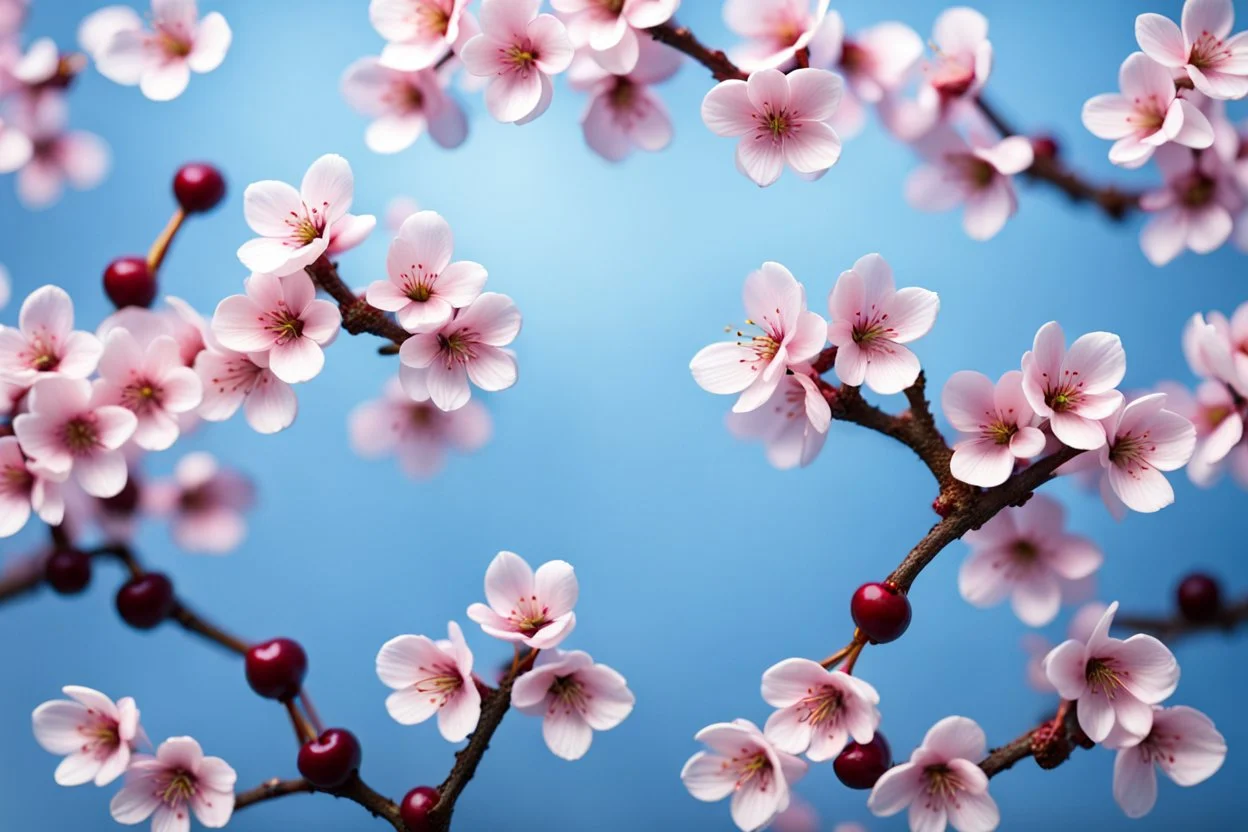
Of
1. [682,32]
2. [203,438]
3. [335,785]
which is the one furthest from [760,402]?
[203,438]

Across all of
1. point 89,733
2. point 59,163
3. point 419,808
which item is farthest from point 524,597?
point 59,163

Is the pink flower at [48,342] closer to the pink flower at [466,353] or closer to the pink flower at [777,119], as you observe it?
the pink flower at [466,353]

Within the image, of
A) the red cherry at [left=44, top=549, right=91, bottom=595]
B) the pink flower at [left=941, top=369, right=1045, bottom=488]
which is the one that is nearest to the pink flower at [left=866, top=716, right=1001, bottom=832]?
the pink flower at [left=941, top=369, right=1045, bottom=488]

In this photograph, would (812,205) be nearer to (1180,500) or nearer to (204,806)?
(1180,500)

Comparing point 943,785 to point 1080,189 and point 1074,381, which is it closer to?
point 1074,381

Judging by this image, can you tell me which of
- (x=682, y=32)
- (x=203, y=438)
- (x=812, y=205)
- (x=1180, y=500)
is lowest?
(x=203, y=438)

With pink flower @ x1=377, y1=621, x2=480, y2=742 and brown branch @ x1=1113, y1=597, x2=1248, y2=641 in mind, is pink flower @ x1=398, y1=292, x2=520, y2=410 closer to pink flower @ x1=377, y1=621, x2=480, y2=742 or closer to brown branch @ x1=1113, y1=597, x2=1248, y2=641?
pink flower @ x1=377, y1=621, x2=480, y2=742
